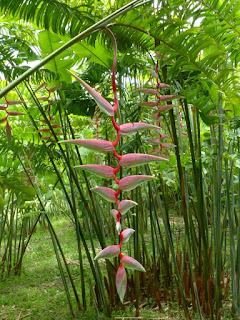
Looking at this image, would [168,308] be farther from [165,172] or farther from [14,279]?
[14,279]

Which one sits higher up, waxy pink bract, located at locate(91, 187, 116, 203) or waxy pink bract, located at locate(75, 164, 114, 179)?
waxy pink bract, located at locate(75, 164, 114, 179)

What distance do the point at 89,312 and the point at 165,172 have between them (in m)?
0.76

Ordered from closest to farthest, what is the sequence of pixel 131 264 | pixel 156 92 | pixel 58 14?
pixel 131 264
pixel 156 92
pixel 58 14

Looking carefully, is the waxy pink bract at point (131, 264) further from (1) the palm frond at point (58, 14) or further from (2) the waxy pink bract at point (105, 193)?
(1) the palm frond at point (58, 14)

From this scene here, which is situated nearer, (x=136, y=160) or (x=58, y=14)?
(x=136, y=160)

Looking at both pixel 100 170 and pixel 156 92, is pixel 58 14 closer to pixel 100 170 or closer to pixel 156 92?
pixel 156 92

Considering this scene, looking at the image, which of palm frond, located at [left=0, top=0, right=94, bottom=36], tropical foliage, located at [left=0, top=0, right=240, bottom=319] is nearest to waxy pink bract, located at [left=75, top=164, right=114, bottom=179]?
tropical foliage, located at [left=0, top=0, right=240, bottom=319]

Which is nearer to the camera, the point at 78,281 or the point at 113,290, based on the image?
the point at 113,290

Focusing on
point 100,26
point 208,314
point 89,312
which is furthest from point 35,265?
point 100,26

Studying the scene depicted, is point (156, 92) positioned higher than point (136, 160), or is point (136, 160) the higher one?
point (156, 92)

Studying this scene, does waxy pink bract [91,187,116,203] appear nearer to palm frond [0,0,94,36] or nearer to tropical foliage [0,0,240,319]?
tropical foliage [0,0,240,319]

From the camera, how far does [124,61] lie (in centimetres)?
112

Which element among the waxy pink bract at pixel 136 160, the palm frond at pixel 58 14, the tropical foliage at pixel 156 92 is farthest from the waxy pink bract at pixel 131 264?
the palm frond at pixel 58 14

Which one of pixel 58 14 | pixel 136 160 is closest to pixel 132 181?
pixel 136 160
